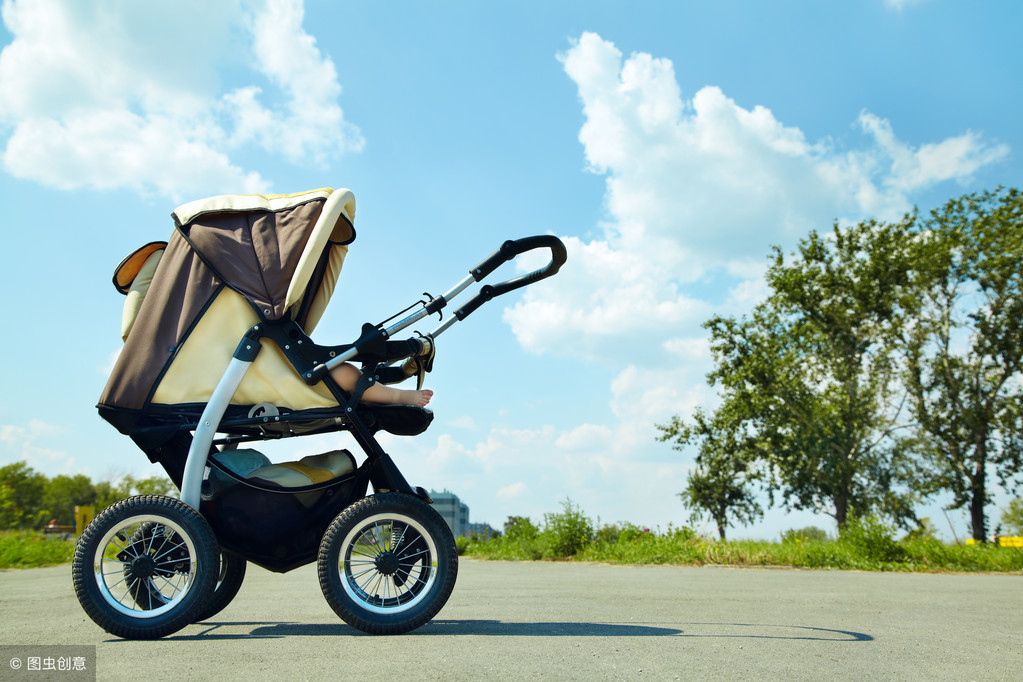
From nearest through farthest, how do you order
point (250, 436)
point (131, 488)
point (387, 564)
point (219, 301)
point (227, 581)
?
1. point (387, 564)
2. point (219, 301)
3. point (250, 436)
4. point (227, 581)
5. point (131, 488)

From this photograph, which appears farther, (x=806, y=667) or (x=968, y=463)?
(x=968, y=463)

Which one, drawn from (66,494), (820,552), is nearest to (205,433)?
(820,552)

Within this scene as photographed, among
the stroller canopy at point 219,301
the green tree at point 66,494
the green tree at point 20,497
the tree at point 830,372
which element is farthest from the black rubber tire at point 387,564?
the green tree at point 66,494

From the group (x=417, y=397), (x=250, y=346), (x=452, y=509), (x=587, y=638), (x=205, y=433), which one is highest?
(x=452, y=509)

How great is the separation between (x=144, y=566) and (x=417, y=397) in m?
1.68

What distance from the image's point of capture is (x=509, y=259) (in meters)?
4.72

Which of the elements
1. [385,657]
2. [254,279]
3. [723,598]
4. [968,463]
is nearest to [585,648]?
[385,657]

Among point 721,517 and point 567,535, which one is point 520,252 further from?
point 721,517

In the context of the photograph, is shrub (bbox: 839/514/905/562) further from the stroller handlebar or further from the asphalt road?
the stroller handlebar

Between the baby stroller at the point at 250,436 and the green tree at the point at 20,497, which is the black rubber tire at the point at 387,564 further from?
the green tree at the point at 20,497

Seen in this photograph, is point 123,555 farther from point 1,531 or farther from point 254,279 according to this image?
point 1,531

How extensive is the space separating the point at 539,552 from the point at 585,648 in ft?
40.5

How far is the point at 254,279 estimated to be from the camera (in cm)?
410

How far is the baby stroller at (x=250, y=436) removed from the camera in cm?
375
